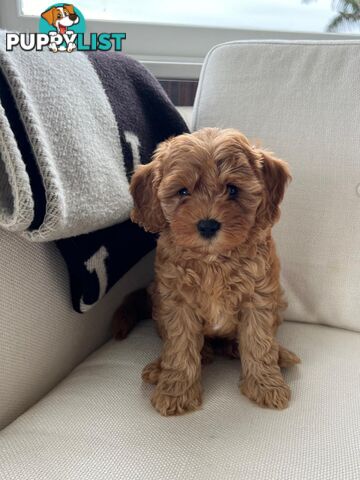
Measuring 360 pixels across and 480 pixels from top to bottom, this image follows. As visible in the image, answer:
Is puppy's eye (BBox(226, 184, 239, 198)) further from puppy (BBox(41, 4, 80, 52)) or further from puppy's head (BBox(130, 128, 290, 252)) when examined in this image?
puppy (BBox(41, 4, 80, 52))

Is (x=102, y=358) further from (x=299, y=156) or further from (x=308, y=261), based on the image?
(x=299, y=156)

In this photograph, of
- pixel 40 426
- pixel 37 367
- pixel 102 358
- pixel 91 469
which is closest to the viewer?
pixel 91 469

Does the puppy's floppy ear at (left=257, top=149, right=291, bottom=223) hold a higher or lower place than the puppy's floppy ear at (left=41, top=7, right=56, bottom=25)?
lower

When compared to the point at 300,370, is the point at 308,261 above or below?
above

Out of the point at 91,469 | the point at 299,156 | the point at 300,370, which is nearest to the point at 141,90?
the point at 299,156

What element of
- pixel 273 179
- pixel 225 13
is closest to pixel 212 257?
pixel 273 179

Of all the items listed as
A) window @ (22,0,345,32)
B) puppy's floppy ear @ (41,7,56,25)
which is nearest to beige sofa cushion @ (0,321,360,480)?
puppy's floppy ear @ (41,7,56,25)
